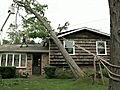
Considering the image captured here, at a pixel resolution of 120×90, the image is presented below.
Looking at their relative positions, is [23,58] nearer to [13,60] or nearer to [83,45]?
[13,60]

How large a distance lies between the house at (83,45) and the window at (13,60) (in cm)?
315

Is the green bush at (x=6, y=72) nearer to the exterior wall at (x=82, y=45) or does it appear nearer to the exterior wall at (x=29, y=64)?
the exterior wall at (x=29, y=64)

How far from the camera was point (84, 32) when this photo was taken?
824 inches

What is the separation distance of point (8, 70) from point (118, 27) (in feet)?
53.5

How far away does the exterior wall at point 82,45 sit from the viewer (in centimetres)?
1970

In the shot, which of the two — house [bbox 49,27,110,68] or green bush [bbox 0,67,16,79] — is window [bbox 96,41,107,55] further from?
green bush [bbox 0,67,16,79]

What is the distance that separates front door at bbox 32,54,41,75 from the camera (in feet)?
71.1

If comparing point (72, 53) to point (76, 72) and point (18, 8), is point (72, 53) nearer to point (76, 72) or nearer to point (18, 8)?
point (18, 8)

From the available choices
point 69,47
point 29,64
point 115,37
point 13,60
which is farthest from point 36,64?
point 115,37

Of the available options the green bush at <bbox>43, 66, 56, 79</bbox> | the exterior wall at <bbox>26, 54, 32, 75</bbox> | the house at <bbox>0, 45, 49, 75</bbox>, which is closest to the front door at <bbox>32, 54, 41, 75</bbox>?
the house at <bbox>0, 45, 49, 75</bbox>

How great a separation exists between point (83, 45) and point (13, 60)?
6.77 meters

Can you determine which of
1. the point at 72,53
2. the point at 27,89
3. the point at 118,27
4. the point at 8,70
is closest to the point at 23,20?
the point at 8,70

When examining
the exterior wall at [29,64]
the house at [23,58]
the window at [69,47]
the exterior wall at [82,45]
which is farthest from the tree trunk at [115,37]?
the exterior wall at [29,64]

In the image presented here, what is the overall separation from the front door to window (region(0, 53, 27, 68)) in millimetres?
1170
